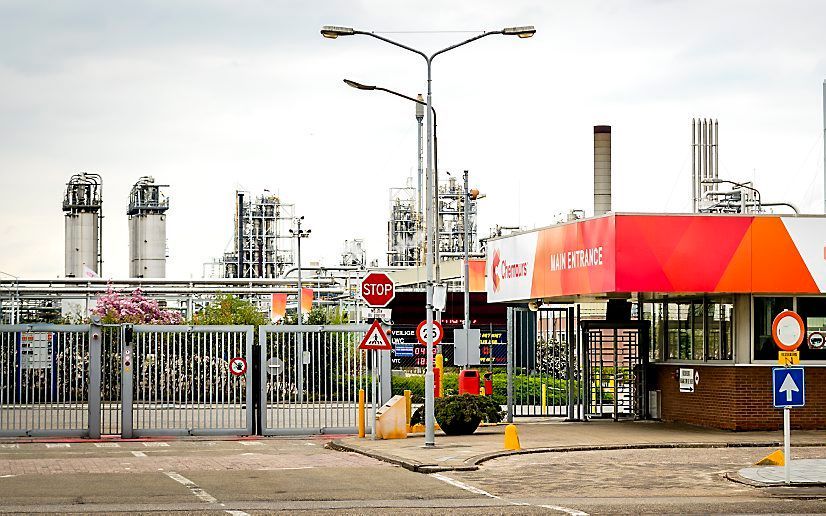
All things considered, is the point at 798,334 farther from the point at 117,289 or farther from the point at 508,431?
the point at 117,289

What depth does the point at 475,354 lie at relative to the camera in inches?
1284

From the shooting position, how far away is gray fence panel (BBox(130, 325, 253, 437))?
99.1 feet

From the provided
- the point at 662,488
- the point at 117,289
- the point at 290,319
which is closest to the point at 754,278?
the point at 662,488

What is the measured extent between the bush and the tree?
25737 mm

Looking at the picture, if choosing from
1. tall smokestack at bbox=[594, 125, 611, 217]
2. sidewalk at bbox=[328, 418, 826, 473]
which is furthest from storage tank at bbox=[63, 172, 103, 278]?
sidewalk at bbox=[328, 418, 826, 473]

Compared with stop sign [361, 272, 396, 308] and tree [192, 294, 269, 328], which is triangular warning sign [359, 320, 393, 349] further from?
tree [192, 294, 269, 328]

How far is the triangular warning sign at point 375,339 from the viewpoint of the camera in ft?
91.7

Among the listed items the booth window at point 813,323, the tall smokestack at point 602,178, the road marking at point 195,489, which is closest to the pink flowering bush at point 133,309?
the tall smokestack at point 602,178

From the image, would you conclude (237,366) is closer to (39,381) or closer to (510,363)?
(39,381)

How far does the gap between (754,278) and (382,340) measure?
7.93 metres

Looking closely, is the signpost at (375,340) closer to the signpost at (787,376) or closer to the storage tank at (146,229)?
the signpost at (787,376)

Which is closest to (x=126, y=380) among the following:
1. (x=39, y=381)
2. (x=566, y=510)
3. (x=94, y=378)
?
(x=94, y=378)

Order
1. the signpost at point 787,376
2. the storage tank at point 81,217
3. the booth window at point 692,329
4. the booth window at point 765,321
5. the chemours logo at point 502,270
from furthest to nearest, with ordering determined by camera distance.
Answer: the storage tank at point 81,217 < the chemours logo at point 502,270 < the booth window at point 692,329 < the booth window at point 765,321 < the signpost at point 787,376

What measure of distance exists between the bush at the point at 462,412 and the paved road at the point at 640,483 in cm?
424
